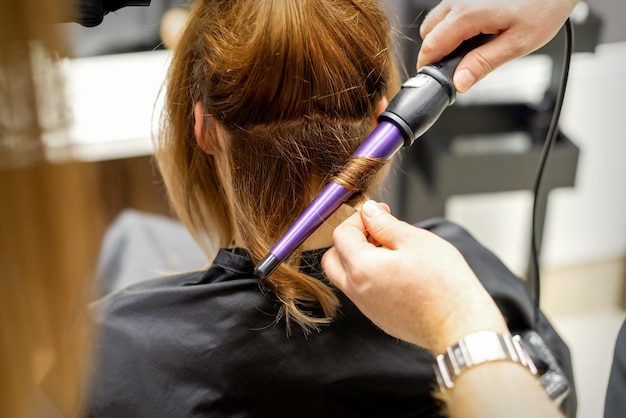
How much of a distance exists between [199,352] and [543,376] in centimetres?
52

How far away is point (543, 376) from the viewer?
1.09 m

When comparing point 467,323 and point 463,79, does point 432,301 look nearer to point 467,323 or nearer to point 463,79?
point 467,323

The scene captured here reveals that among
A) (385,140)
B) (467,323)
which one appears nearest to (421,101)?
(385,140)

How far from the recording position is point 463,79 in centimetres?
93

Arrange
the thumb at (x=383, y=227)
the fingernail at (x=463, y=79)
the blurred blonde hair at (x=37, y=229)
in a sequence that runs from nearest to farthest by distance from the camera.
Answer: the blurred blonde hair at (x=37, y=229) → the thumb at (x=383, y=227) → the fingernail at (x=463, y=79)

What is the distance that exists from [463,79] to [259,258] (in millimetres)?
365

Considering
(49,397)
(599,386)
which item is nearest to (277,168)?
(49,397)

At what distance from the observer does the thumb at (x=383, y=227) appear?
825mm

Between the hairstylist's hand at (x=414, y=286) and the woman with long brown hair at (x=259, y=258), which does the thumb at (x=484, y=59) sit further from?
the hairstylist's hand at (x=414, y=286)

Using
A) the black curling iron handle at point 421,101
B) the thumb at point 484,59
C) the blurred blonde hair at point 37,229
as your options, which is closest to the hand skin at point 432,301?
the black curling iron handle at point 421,101

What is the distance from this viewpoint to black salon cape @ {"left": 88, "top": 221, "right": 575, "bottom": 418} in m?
1.00

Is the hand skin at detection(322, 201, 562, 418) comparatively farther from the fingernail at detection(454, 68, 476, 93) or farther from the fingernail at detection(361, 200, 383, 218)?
the fingernail at detection(454, 68, 476, 93)

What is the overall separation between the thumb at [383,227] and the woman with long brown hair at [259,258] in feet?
0.42

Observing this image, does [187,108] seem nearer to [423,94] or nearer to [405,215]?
[423,94]
